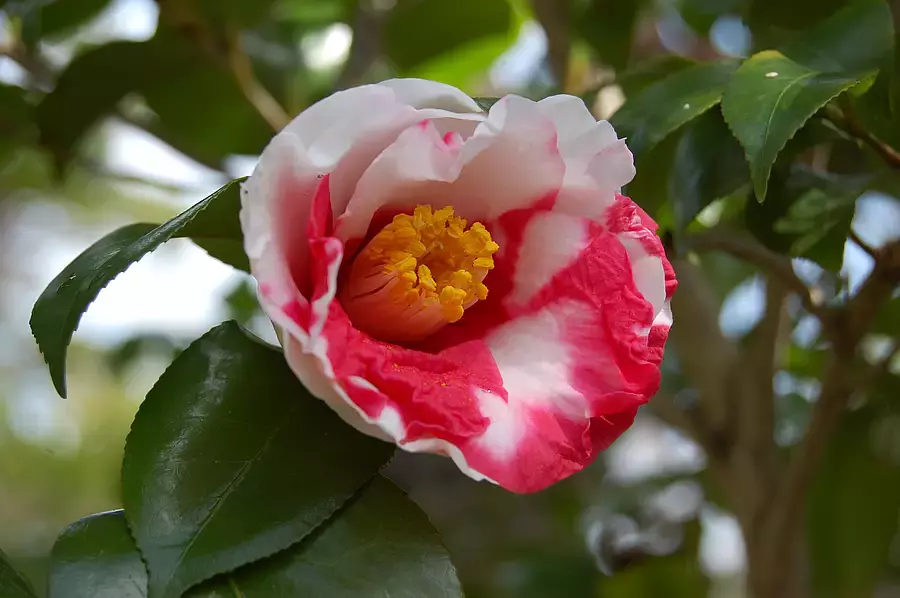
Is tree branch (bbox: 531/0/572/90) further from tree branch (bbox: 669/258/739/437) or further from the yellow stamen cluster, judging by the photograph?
the yellow stamen cluster

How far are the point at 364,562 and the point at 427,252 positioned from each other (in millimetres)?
170

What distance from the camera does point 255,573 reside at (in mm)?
376

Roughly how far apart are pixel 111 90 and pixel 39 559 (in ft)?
2.55

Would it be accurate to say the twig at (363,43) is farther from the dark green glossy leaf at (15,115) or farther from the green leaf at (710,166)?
the green leaf at (710,166)

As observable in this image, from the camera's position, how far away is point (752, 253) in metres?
0.64

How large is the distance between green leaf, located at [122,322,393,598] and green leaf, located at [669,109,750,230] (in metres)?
0.28

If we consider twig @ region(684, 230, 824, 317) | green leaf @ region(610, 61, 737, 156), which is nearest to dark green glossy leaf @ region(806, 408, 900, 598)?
twig @ region(684, 230, 824, 317)

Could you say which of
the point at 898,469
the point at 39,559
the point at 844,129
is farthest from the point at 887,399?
the point at 39,559

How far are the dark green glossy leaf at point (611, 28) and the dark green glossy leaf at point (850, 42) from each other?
1.46 ft

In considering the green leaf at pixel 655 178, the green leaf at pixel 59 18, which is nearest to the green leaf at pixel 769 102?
the green leaf at pixel 655 178

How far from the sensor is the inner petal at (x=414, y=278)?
0.44 meters

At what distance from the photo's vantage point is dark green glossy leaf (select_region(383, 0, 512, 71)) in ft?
3.54

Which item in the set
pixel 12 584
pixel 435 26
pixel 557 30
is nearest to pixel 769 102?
pixel 12 584

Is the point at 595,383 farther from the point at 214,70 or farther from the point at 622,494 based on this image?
the point at 622,494
